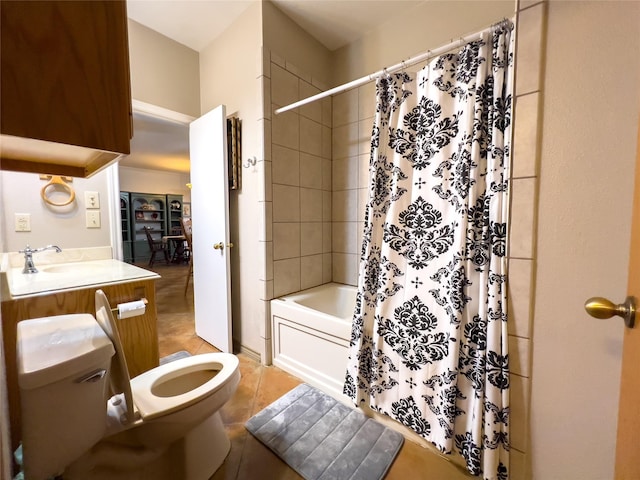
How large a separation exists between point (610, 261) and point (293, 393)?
1.64 metres

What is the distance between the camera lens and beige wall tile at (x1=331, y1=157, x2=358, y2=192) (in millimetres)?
2232

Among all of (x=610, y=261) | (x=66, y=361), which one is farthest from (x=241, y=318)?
(x=610, y=261)

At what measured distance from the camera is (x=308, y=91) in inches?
83.8

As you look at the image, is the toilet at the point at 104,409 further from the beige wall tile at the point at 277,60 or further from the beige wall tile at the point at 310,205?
the beige wall tile at the point at 277,60

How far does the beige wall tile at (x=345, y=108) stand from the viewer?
2.20m

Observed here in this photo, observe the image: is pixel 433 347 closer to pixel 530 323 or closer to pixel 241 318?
pixel 530 323

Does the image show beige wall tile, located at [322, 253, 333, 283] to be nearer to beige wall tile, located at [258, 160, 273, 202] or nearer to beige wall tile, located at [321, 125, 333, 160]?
beige wall tile, located at [258, 160, 273, 202]

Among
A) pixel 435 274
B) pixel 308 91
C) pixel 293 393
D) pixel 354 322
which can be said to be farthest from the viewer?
pixel 308 91

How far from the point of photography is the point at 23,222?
1636mm

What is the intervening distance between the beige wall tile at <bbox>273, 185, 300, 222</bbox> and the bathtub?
0.60 m

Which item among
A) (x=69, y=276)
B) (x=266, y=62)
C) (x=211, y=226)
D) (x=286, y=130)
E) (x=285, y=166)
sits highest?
(x=266, y=62)

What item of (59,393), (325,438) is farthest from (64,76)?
(325,438)

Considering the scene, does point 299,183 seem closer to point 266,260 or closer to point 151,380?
point 266,260

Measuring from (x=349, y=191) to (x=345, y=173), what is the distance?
0.54 ft
